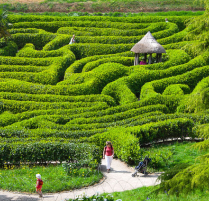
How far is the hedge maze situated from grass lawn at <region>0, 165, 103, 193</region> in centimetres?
95

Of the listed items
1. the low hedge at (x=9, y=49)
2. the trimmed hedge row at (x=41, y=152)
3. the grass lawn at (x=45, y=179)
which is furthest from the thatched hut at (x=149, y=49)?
the grass lawn at (x=45, y=179)

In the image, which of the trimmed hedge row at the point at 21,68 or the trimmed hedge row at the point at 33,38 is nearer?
the trimmed hedge row at the point at 21,68

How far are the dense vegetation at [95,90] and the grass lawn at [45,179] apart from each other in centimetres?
74

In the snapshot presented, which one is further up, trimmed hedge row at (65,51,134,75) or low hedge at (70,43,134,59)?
low hedge at (70,43,134,59)

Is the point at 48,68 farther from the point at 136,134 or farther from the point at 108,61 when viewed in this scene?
the point at 136,134

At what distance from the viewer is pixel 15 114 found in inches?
804

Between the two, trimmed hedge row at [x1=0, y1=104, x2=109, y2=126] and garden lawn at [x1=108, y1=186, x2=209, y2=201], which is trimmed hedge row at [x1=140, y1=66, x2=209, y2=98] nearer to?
trimmed hedge row at [x1=0, y1=104, x2=109, y2=126]

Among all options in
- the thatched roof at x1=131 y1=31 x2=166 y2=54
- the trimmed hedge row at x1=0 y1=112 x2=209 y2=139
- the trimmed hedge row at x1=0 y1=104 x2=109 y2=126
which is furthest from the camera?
the thatched roof at x1=131 y1=31 x2=166 y2=54

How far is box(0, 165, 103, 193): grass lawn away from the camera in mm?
12688

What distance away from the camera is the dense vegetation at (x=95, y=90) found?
49.9 feet

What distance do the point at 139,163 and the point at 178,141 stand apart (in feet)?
16.2

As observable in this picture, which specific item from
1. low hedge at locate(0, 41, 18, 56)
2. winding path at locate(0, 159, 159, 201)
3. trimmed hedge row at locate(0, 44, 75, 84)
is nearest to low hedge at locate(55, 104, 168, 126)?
winding path at locate(0, 159, 159, 201)

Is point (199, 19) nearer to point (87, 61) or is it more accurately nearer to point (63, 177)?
point (63, 177)

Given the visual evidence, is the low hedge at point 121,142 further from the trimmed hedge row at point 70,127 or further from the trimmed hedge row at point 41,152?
the trimmed hedge row at point 41,152
